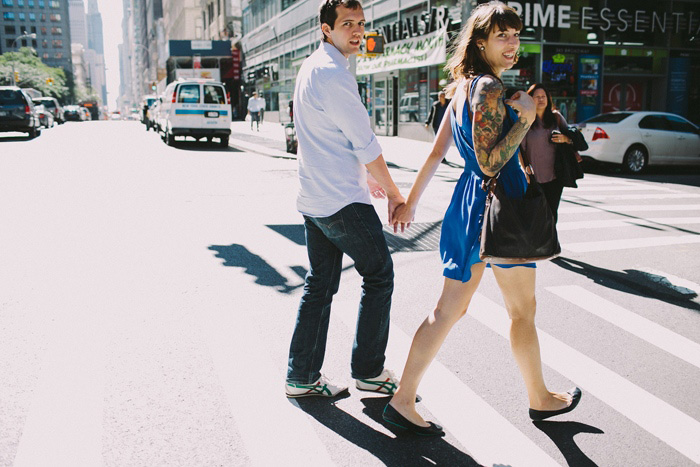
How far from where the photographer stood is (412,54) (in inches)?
989

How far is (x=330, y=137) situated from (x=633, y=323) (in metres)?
2.95

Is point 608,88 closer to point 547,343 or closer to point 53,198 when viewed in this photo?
point 53,198

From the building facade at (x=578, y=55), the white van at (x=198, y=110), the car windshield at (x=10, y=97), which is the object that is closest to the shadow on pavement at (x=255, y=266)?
the building facade at (x=578, y=55)

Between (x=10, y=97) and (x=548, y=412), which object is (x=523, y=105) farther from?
(x=10, y=97)

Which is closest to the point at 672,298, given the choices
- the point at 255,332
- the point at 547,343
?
the point at 547,343

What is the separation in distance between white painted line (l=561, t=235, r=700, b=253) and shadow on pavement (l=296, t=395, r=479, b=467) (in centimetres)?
457

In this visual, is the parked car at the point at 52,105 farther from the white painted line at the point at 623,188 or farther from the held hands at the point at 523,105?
the held hands at the point at 523,105

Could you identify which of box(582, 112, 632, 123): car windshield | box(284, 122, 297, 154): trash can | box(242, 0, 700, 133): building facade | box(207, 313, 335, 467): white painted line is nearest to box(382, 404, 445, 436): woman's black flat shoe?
box(207, 313, 335, 467): white painted line

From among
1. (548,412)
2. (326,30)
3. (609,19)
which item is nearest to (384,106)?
(609,19)

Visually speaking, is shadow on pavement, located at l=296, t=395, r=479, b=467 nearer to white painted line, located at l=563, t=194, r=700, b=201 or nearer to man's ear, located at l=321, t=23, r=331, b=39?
man's ear, located at l=321, t=23, r=331, b=39

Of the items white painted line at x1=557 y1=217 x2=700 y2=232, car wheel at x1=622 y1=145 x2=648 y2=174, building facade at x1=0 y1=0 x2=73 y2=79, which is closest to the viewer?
white painted line at x1=557 y1=217 x2=700 y2=232

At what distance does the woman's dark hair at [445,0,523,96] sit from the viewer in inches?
112

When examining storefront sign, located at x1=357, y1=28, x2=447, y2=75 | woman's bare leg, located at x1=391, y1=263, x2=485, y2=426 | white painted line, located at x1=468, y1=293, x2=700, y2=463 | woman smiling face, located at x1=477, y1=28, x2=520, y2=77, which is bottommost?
white painted line, located at x1=468, y1=293, x2=700, y2=463

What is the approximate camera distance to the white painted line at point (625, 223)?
8648mm
